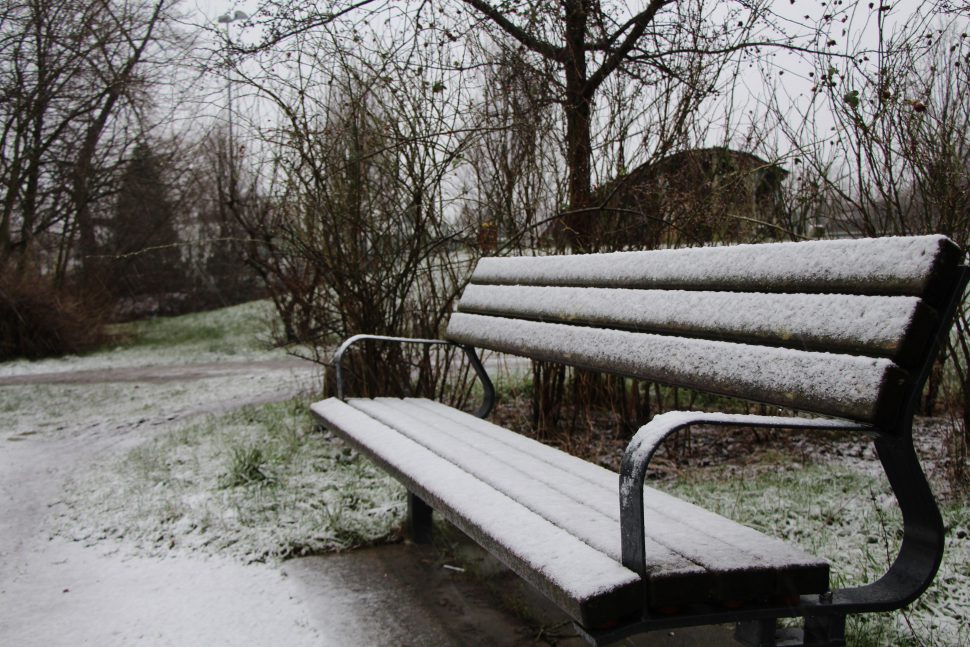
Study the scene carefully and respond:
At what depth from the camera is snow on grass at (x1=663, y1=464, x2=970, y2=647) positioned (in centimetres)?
238

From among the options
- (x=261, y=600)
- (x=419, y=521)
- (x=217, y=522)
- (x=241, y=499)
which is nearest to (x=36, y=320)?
→ (x=241, y=499)

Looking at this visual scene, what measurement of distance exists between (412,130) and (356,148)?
0.31 metres

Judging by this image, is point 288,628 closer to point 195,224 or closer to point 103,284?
point 103,284

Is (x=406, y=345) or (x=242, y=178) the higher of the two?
(x=242, y=178)

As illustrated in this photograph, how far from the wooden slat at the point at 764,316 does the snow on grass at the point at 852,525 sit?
0.90 meters

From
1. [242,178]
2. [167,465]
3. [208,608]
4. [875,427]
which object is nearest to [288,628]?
[208,608]

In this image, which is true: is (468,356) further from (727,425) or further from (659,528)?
(727,425)

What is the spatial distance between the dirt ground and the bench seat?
20.1 inches

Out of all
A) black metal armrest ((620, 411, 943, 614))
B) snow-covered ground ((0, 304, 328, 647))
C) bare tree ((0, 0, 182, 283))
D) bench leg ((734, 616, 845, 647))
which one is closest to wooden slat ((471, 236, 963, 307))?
black metal armrest ((620, 411, 943, 614))

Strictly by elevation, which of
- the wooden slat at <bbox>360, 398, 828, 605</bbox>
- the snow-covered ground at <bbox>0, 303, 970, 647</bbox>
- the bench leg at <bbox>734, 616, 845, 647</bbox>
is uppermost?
the wooden slat at <bbox>360, 398, 828, 605</bbox>

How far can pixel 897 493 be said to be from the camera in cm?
183

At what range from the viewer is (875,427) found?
1.76 m

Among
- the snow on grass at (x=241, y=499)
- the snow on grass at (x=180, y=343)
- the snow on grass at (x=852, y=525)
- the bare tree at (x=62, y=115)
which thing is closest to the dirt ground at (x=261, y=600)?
the snow on grass at (x=241, y=499)

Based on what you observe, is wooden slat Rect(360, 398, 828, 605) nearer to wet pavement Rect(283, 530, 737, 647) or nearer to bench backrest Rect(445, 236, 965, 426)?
bench backrest Rect(445, 236, 965, 426)
